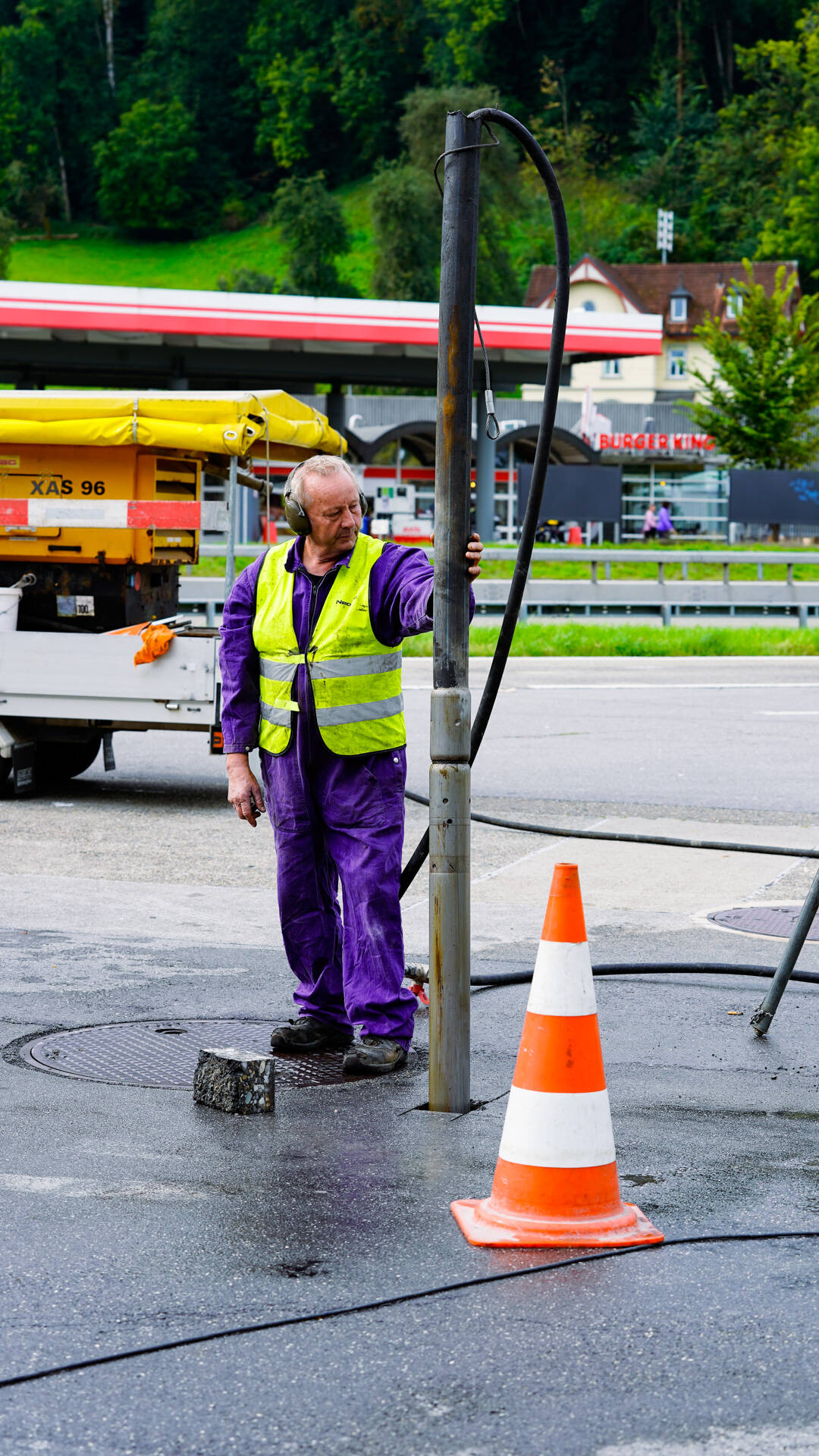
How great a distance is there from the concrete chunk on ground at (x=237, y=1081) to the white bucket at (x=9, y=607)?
673 cm

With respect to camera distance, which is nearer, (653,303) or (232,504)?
(232,504)

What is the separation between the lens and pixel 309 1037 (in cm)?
533

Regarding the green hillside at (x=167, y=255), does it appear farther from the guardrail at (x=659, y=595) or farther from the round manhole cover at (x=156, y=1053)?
the round manhole cover at (x=156, y=1053)

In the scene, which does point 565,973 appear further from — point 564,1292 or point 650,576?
point 650,576

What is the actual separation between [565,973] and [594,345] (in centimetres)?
3378

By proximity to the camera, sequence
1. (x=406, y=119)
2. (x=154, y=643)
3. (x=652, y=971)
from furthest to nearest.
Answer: (x=406, y=119)
(x=154, y=643)
(x=652, y=971)

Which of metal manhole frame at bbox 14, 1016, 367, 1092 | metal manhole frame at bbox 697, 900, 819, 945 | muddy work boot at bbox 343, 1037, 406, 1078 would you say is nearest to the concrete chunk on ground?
metal manhole frame at bbox 14, 1016, 367, 1092

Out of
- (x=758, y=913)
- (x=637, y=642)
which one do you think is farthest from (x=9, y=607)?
(x=637, y=642)

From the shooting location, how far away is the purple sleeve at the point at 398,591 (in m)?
4.97

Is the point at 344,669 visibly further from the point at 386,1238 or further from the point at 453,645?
the point at 386,1238

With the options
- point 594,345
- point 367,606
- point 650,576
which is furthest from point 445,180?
point 594,345

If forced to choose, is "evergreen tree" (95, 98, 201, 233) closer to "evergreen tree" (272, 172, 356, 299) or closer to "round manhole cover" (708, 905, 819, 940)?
"evergreen tree" (272, 172, 356, 299)

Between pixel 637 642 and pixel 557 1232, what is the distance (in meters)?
18.9

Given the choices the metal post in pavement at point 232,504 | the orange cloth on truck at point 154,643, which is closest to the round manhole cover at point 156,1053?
the orange cloth on truck at point 154,643
